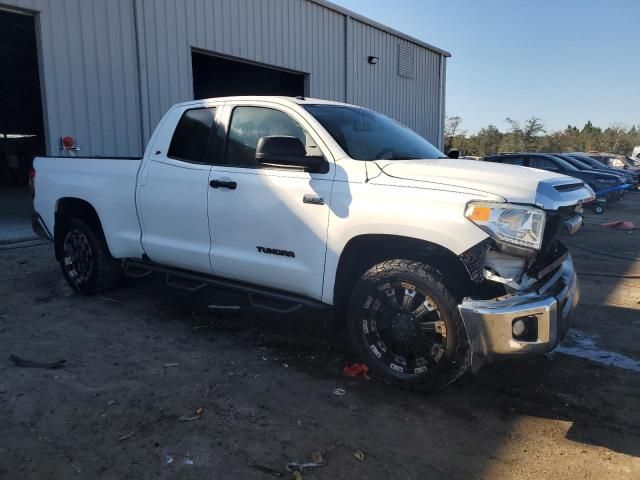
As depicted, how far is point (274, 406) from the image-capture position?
3.42 m

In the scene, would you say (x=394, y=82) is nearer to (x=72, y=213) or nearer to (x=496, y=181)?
(x=72, y=213)

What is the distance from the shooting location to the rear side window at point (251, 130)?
13.8 feet

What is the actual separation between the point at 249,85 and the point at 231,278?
14.2m

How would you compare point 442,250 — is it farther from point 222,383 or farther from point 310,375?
point 222,383

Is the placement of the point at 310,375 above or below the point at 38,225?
below

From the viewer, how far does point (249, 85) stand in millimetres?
17469

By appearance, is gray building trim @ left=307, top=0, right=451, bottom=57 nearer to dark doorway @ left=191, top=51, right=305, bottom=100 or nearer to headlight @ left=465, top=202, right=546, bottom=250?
dark doorway @ left=191, top=51, right=305, bottom=100

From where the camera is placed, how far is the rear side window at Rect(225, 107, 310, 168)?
420 cm

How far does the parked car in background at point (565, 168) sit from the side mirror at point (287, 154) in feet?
41.4

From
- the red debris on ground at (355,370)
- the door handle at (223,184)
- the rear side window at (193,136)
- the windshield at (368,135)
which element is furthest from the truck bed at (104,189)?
the red debris on ground at (355,370)

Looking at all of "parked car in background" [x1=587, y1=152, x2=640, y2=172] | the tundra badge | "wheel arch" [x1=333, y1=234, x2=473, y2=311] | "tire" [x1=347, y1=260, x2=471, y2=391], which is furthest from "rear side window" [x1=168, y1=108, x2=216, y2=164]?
"parked car in background" [x1=587, y1=152, x2=640, y2=172]

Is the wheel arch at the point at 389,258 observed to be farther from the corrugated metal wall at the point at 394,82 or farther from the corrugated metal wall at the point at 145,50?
the corrugated metal wall at the point at 394,82

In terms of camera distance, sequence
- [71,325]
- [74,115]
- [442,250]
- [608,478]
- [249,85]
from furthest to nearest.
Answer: [249,85], [74,115], [71,325], [442,250], [608,478]

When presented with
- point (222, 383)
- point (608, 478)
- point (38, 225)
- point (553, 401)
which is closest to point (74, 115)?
point (38, 225)
